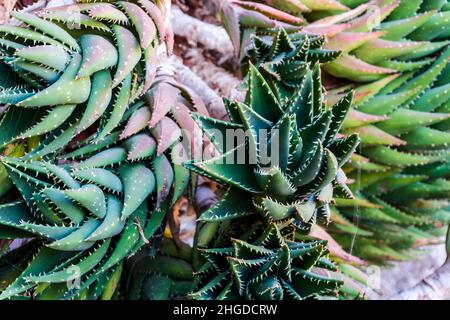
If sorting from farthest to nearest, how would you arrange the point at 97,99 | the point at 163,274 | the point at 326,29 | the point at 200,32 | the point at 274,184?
1. the point at 200,32
2. the point at 326,29
3. the point at 163,274
4. the point at 97,99
5. the point at 274,184

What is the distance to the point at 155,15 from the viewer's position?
127cm

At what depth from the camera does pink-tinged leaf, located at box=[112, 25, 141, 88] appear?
3.99ft

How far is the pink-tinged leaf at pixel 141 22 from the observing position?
4.04ft

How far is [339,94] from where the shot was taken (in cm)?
159

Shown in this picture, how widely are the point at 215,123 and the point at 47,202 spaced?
1.17ft

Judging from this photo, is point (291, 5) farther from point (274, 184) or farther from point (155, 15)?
point (274, 184)

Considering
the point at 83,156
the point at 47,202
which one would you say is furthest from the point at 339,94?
the point at 47,202

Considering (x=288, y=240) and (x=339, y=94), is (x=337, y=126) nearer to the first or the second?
(x=288, y=240)

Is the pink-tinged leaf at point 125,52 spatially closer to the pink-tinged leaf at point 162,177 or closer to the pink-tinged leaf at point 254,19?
the pink-tinged leaf at point 162,177

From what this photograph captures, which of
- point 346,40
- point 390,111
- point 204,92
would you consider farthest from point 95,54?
point 390,111

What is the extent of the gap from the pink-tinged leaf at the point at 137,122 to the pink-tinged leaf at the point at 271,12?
427mm

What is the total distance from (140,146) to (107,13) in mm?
276

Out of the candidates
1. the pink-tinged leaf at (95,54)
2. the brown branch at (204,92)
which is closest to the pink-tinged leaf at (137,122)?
the pink-tinged leaf at (95,54)

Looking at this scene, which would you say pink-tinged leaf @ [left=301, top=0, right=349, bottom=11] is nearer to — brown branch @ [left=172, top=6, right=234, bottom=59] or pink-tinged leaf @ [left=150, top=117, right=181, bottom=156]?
brown branch @ [left=172, top=6, right=234, bottom=59]
